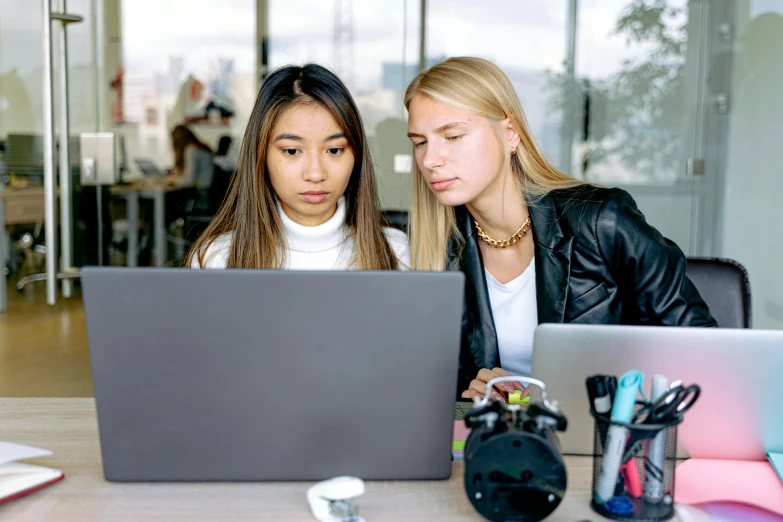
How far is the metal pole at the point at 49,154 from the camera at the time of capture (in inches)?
127

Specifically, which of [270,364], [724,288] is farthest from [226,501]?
[724,288]

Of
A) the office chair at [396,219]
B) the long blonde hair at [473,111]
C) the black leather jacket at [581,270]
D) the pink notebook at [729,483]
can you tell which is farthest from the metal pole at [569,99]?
the pink notebook at [729,483]

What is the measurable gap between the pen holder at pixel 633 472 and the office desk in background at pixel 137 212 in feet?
12.5

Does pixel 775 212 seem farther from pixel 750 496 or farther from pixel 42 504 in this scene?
pixel 42 504

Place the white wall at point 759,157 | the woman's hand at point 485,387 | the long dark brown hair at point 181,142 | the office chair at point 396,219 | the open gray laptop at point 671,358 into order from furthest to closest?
the long dark brown hair at point 181,142
the white wall at point 759,157
the office chair at point 396,219
the woman's hand at point 485,387
the open gray laptop at point 671,358

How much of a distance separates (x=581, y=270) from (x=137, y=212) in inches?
130

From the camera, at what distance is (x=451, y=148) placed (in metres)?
1.73

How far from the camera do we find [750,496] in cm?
104

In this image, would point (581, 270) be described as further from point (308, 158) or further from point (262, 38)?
point (262, 38)

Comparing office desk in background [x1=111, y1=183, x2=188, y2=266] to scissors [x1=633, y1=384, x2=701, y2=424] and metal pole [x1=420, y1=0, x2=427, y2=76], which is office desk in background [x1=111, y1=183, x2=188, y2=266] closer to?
metal pole [x1=420, y1=0, x2=427, y2=76]

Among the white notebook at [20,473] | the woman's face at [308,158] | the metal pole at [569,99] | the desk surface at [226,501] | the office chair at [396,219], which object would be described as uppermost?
the metal pole at [569,99]

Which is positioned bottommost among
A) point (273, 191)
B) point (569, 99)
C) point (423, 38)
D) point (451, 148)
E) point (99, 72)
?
point (273, 191)

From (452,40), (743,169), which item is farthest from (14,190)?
(743,169)

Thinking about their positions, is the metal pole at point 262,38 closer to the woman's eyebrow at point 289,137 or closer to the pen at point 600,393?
the woman's eyebrow at point 289,137
